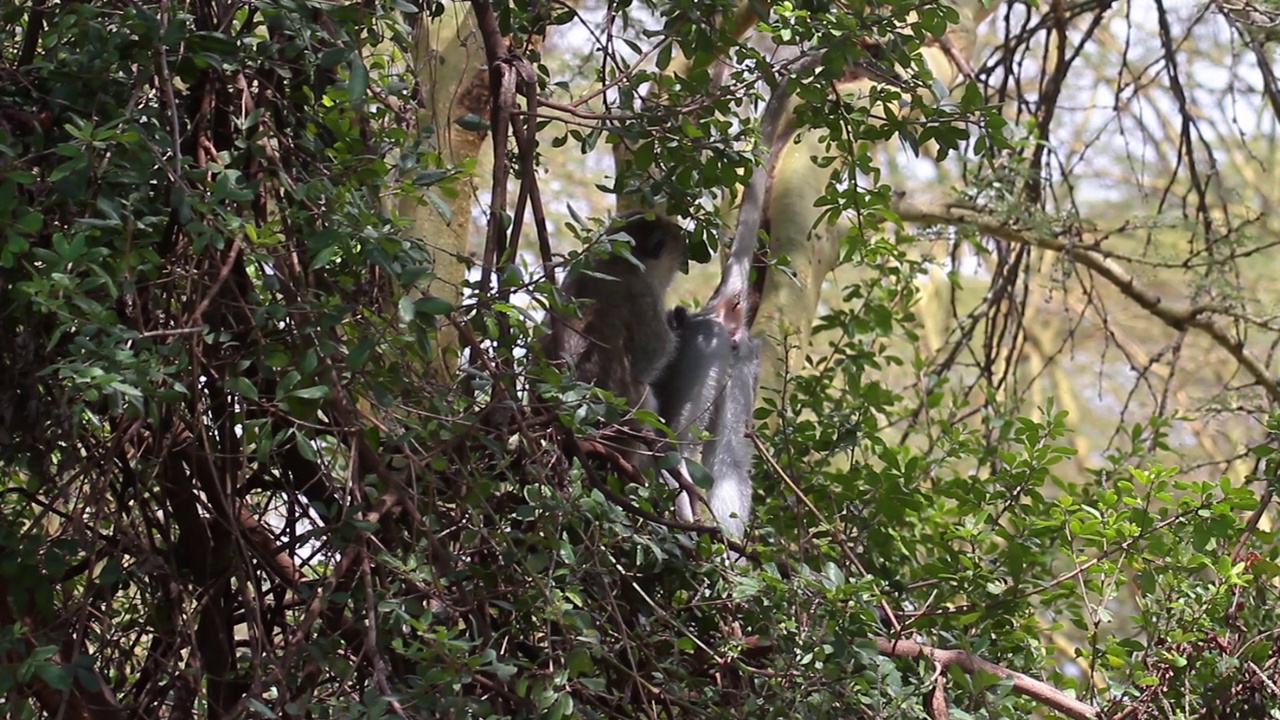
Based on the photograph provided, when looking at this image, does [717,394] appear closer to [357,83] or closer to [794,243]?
[794,243]

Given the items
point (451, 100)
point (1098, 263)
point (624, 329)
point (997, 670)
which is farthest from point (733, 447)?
point (1098, 263)

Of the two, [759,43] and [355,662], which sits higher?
[759,43]

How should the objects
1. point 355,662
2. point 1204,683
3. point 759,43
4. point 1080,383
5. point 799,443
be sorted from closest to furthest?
point 355,662, point 1204,683, point 799,443, point 759,43, point 1080,383

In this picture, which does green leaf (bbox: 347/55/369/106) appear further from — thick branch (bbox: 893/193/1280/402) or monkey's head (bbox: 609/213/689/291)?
thick branch (bbox: 893/193/1280/402)

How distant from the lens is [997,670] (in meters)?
2.13

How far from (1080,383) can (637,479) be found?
36.4ft

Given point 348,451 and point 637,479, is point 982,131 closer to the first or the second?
point 637,479

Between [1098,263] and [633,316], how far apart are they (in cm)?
175

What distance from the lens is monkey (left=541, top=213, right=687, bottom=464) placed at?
335 cm

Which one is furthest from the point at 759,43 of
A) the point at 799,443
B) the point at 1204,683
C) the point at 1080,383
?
the point at 1080,383

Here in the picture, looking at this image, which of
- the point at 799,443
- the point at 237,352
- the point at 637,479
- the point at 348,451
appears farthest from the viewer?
the point at 799,443

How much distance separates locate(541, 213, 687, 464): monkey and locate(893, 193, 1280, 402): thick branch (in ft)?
2.58

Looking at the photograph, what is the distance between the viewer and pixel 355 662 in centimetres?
175

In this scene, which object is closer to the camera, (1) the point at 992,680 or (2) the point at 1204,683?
(1) the point at 992,680
